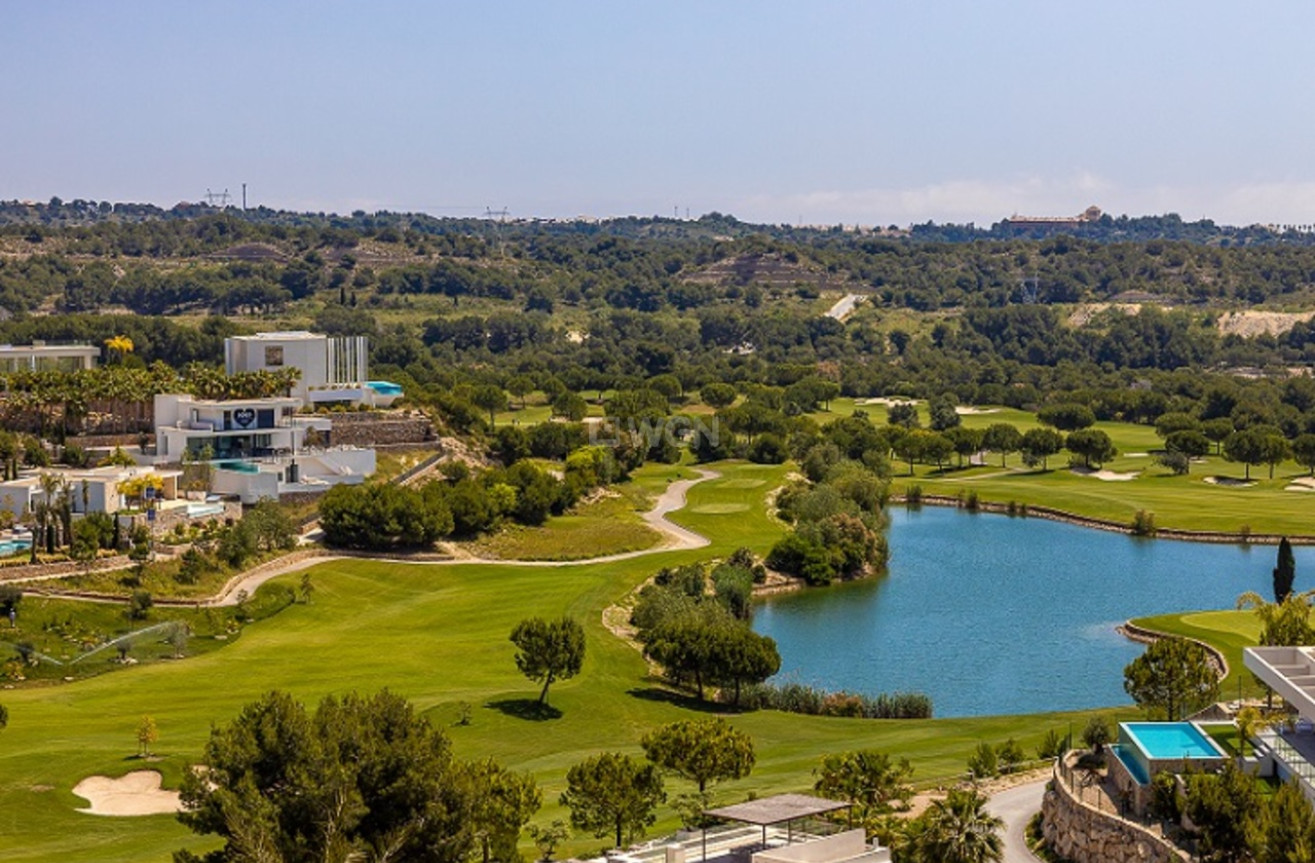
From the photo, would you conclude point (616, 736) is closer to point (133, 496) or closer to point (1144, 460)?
point (133, 496)

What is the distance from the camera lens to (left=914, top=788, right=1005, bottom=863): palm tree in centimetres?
3447

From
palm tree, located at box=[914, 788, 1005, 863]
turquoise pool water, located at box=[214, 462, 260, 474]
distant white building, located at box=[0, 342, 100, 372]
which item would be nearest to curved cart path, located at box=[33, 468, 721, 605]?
turquoise pool water, located at box=[214, 462, 260, 474]

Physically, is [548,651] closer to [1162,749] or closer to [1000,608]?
[1162,749]

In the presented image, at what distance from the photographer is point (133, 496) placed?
7356 cm

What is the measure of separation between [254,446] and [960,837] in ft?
181

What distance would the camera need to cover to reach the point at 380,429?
9256 cm

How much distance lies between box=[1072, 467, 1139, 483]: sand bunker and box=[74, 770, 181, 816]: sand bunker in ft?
262

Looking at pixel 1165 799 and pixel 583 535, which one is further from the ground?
pixel 1165 799

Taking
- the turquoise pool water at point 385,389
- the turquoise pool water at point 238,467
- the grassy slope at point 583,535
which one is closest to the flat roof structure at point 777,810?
the grassy slope at point 583,535

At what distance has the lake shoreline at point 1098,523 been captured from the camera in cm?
9550

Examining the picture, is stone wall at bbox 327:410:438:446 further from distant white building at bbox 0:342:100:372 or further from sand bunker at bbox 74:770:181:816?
sand bunker at bbox 74:770:181:816

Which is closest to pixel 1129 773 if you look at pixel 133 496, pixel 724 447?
pixel 133 496

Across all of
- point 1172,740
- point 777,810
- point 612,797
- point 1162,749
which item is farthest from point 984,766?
point 612,797

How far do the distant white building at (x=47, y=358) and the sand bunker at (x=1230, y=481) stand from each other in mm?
62587
